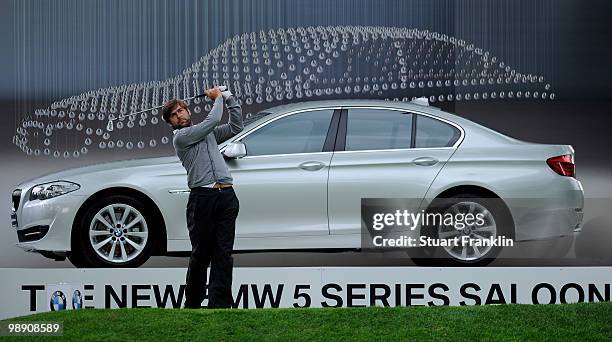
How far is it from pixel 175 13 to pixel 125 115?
3.08ft

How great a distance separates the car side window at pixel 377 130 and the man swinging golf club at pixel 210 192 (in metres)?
1.16

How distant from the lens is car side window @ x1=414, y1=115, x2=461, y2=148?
12.5 meters

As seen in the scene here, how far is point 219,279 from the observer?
11656 millimetres

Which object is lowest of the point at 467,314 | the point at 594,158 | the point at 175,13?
the point at 467,314

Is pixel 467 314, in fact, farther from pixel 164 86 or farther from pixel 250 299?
pixel 164 86

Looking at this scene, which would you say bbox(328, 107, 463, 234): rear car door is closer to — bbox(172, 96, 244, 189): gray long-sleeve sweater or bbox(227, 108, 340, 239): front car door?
bbox(227, 108, 340, 239): front car door

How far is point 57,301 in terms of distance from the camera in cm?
1223

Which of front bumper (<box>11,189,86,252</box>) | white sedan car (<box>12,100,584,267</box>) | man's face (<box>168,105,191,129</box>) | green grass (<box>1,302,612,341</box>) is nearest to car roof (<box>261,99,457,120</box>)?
white sedan car (<box>12,100,584,267</box>)

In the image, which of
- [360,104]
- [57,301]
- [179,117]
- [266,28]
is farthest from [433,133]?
[57,301]

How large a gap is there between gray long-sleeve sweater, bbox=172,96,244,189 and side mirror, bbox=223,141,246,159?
471 millimetres

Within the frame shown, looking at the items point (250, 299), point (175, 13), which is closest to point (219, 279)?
point (250, 299)

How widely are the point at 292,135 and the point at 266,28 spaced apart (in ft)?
3.14

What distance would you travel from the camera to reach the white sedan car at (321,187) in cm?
1225

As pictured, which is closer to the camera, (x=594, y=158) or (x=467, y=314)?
(x=467, y=314)
